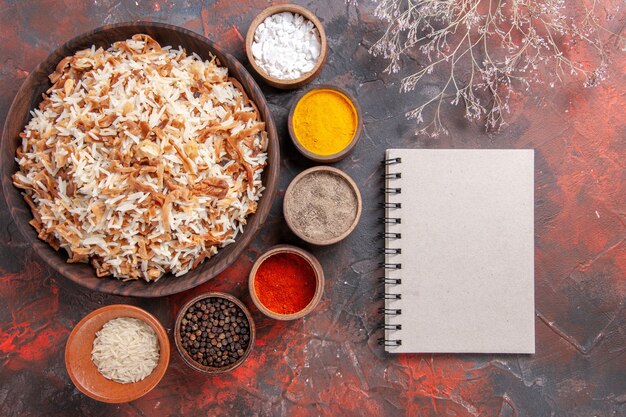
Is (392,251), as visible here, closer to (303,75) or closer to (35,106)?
(303,75)

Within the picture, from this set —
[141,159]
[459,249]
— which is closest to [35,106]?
[141,159]

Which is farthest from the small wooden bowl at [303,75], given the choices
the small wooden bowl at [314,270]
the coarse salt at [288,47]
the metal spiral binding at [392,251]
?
the metal spiral binding at [392,251]

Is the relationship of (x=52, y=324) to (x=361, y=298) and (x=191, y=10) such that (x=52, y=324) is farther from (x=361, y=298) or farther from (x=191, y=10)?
(x=191, y=10)

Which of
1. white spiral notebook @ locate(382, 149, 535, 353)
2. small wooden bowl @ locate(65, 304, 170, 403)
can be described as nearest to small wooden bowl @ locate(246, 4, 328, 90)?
white spiral notebook @ locate(382, 149, 535, 353)

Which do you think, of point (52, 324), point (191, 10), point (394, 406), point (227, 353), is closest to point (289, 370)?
point (227, 353)

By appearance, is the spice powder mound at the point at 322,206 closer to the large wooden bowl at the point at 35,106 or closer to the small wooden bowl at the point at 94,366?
the large wooden bowl at the point at 35,106

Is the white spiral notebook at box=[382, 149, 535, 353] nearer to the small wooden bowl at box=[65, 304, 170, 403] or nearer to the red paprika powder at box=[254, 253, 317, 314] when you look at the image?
the red paprika powder at box=[254, 253, 317, 314]
